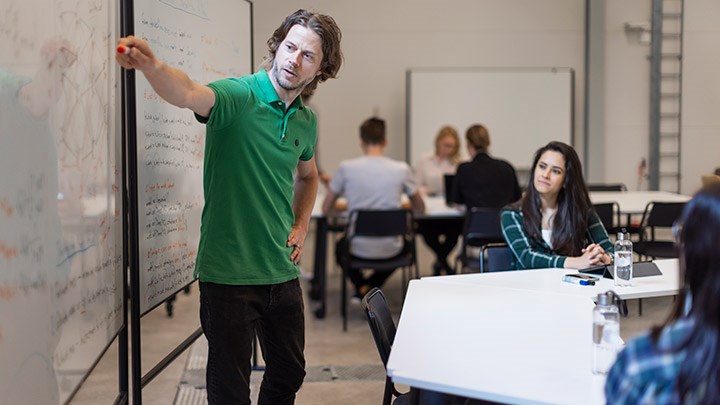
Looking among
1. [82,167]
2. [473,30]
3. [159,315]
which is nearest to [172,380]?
[159,315]

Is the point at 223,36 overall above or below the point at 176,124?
above

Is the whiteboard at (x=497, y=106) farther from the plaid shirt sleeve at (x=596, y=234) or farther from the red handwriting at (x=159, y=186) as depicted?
the red handwriting at (x=159, y=186)

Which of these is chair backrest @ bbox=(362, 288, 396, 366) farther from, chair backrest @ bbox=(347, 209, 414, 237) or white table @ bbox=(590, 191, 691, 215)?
white table @ bbox=(590, 191, 691, 215)

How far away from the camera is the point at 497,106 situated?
9547 mm

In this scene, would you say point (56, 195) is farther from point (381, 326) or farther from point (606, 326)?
point (606, 326)

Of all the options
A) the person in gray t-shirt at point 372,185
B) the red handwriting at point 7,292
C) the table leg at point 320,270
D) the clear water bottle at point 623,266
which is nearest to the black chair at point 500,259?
the clear water bottle at point 623,266

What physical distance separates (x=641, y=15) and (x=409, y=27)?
2720 mm

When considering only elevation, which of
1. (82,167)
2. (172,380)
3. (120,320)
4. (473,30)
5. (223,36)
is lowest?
(172,380)

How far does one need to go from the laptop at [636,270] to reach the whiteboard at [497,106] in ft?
20.2

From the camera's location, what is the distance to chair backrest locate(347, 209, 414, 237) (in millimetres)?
5469

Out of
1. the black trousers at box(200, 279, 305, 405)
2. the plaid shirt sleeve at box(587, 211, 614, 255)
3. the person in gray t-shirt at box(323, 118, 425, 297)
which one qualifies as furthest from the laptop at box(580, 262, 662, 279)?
the person in gray t-shirt at box(323, 118, 425, 297)

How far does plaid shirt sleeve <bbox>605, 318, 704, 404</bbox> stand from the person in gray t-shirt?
422 centimetres

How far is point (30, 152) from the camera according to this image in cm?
184

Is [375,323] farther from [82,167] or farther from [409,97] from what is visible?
[409,97]
